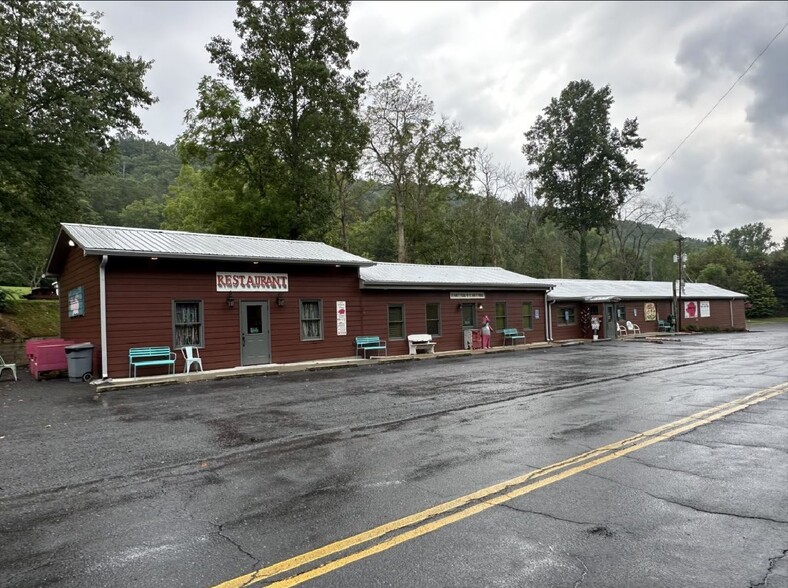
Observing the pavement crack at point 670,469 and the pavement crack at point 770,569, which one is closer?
the pavement crack at point 770,569

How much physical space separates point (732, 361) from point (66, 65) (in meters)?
26.5

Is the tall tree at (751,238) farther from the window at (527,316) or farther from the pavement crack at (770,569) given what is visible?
the pavement crack at (770,569)

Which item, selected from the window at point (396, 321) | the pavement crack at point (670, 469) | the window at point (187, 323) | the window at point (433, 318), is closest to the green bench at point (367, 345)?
the window at point (396, 321)

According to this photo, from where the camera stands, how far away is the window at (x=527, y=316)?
25.3 metres

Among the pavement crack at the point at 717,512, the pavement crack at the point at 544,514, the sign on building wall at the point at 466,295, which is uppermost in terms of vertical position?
the sign on building wall at the point at 466,295

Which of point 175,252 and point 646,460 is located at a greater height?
point 175,252

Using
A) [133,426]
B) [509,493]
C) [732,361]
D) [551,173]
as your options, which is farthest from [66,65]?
[551,173]

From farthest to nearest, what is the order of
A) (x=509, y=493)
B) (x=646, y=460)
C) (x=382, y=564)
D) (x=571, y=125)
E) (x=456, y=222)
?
(x=571, y=125) < (x=456, y=222) < (x=646, y=460) < (x=509, y=493) < (x=382, y=564)

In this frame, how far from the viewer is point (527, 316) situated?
25.5 metres

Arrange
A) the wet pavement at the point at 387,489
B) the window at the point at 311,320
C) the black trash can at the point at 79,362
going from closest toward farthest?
the wet pavement at the point at 387,489 < the black trash can at the point at 79,362 < the window at the point at 311,320

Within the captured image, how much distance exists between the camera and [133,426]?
7773 millimetres

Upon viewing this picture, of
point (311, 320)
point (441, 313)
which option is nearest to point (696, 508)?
point (311, 320)

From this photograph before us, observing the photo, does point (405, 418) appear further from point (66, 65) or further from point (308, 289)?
point (66, 65)

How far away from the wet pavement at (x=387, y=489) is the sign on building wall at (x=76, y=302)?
5910 mm
